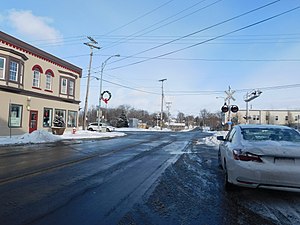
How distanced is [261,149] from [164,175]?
3304 mm

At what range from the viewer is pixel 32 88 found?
979 inches

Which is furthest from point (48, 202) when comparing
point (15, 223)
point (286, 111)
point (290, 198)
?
point (286, 111)

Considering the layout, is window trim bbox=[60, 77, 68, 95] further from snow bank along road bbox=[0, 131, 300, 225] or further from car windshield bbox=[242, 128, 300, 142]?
car windshield bbox=[242, 128, 300, 142]

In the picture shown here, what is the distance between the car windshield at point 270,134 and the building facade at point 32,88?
2045 centimetres

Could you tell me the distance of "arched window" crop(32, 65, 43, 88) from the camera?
82.7 ft

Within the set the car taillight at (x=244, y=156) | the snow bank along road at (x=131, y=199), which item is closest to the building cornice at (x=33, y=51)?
the snow bank along road at (x=131, y=199)

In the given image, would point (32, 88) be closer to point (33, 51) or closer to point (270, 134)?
point (33, 51)

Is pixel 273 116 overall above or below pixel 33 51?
below

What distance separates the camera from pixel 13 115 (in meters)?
22.6

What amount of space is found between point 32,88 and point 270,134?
77.0 feet

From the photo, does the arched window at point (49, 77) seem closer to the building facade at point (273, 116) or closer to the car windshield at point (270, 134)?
the car windshield at point (270, 134)

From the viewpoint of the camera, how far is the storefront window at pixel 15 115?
22208 mm

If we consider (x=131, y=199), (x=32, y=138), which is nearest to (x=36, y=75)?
(x=32, y=138)

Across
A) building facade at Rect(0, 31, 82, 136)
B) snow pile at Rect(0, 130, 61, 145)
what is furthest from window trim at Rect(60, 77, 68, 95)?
snow pile at Rect(0, 130, 61, 145)
